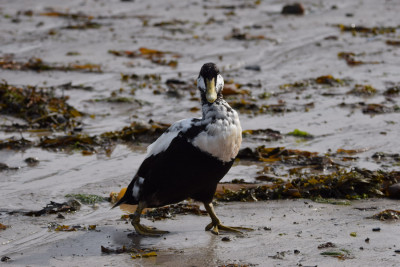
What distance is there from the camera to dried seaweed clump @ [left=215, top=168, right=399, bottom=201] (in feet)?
18.1

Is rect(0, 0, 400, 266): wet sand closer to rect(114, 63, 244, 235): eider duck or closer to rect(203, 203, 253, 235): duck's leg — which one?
rect(203, 203, 253, 235): duck's leg

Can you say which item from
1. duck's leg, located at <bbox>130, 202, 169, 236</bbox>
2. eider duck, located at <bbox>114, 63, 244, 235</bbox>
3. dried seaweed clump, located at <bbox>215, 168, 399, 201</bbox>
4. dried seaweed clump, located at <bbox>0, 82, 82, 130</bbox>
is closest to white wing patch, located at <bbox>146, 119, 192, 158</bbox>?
eider duck, located at <bbox>114, 63, 244, 235</bbox>

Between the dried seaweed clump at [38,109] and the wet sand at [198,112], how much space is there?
185 millimetres

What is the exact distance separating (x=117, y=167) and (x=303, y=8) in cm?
967

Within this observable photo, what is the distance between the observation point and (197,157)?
15.2 feet

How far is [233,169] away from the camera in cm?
647

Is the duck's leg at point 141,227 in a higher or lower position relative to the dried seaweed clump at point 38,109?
lower

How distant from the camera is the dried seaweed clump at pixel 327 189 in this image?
18.1 ft

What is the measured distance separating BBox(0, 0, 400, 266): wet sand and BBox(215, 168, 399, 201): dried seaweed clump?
0.12 m

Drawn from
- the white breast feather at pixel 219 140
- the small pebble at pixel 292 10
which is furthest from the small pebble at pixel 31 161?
the small pebble at pixel 292 10

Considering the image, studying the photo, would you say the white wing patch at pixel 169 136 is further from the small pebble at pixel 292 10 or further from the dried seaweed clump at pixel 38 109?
the small pebble at pixel 292 10

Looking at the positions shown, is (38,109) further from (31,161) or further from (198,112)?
(198,112)

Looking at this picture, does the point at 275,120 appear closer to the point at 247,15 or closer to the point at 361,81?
the point at 361,81

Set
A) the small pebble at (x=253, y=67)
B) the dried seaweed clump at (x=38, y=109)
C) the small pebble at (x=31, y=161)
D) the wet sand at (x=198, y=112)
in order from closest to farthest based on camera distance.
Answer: the wet sand at (x=198, y=112) < the small pebble at (x=31, y=161) < the dried seaweed clump at (x=38, y=109) < the small pebble at (x=253, y=67)
